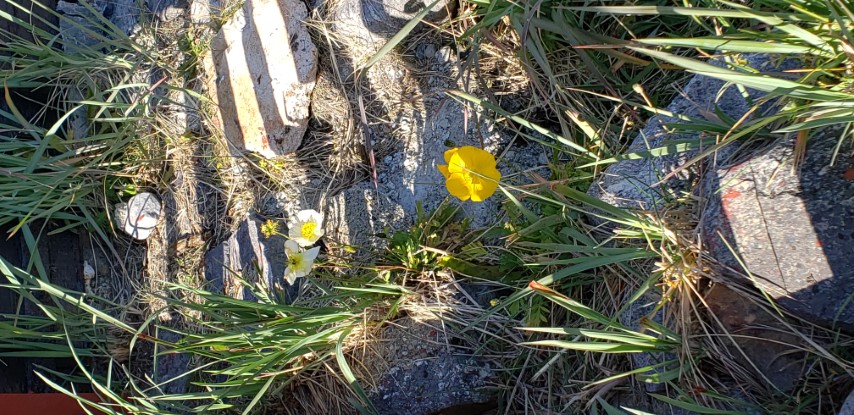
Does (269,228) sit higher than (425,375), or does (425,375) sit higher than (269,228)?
(269,228)

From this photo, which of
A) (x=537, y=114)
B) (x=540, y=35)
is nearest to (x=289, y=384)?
(x=537, y=114)

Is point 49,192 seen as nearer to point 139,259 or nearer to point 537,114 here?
point 139,259

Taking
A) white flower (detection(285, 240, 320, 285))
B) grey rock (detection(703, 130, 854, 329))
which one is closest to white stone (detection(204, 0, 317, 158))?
white flower (detection(285, 240, 320, 285))

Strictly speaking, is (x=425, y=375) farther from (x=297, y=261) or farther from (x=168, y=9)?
(x=168, y=9)

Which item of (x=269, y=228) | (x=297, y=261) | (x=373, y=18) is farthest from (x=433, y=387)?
(x=373, y=18)

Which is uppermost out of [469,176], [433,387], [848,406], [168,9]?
[168,9]

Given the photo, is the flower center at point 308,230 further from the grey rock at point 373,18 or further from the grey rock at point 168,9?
the grey rock at point 168,9

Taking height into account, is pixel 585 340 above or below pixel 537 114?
below
